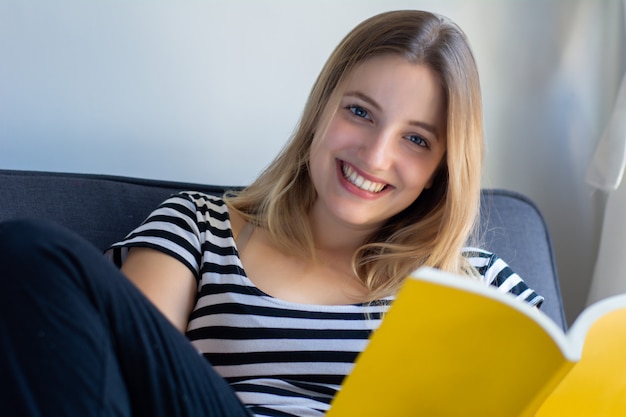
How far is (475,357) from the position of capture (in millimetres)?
774

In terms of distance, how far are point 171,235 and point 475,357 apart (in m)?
0.54

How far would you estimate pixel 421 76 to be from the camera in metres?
1.17

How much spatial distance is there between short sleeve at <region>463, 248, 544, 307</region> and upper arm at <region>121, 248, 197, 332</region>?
467 mm

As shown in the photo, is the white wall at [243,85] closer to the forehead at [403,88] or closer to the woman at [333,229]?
the woman at [333,229]

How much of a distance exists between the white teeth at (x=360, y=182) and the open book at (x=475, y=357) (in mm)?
437

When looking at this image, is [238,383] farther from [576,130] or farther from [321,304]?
[576,130]

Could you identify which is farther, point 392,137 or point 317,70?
point 317,70

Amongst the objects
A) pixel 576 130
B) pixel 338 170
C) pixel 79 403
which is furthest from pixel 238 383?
pixel 576 130

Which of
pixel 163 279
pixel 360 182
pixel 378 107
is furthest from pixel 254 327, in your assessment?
pixel 378 107

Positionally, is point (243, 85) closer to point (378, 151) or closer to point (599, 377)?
point (378, 151)

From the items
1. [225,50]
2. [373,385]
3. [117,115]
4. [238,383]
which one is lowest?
[238,383]

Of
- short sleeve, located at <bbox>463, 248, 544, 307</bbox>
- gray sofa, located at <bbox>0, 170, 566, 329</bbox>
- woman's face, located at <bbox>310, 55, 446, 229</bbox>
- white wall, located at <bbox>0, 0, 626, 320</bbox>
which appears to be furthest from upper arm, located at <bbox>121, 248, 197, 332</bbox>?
short sleeve, located at <bbox>463, 248, 544, 307</bbox>

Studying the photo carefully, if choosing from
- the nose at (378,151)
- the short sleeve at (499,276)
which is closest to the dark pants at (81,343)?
the nose at (378,151)

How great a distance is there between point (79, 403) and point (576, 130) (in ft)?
4.60
